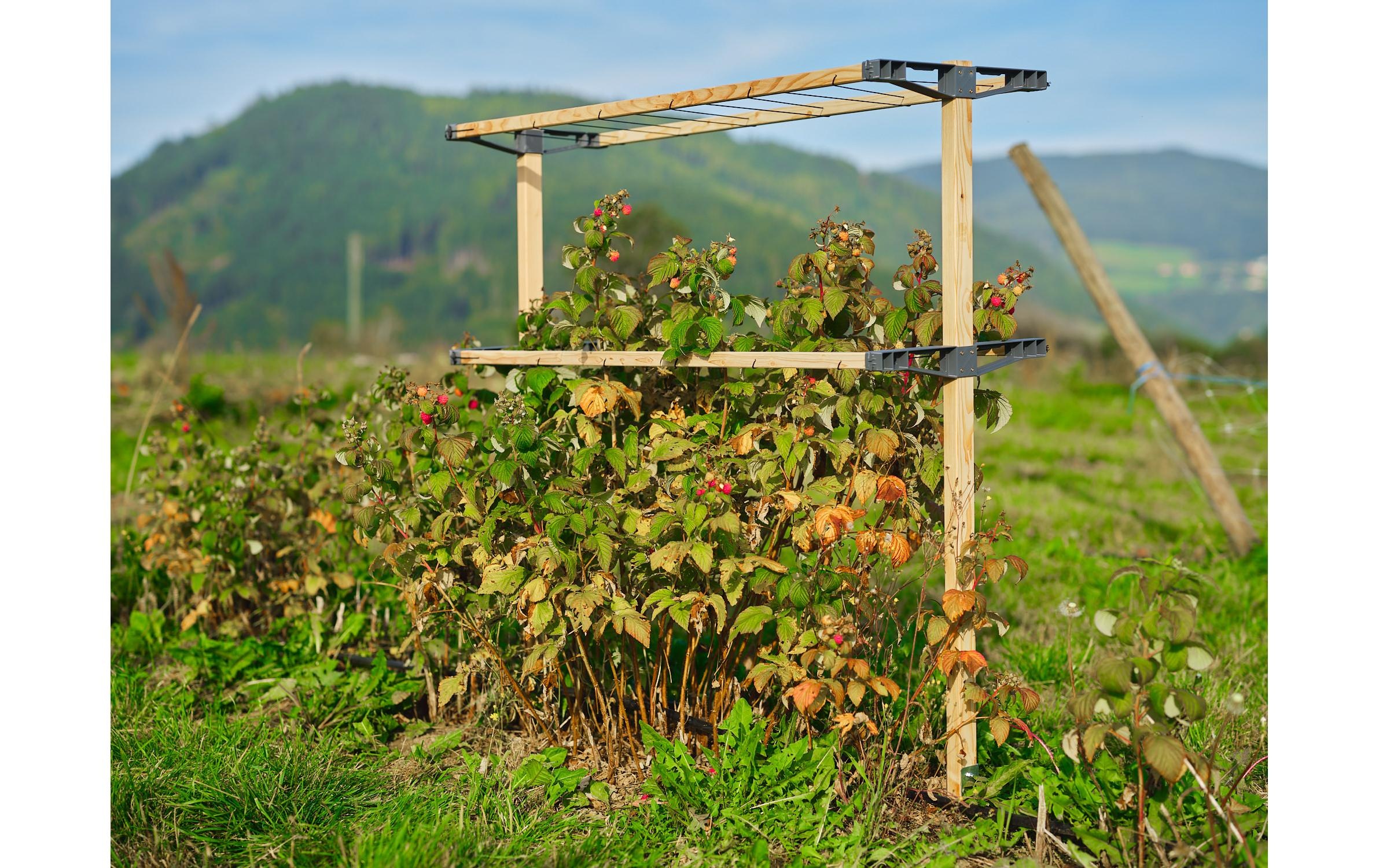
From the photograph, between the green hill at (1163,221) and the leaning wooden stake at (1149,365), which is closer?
the leaning wooden stake at (1149,365)

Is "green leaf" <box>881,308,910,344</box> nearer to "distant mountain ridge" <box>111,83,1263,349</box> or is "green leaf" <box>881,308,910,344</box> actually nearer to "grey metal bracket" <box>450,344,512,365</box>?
"grey metal bracket" <box>450,344,512,365</box>

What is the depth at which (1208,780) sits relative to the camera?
77.3 inches

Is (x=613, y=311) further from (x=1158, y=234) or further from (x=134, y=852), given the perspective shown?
(x=1158, y=234)

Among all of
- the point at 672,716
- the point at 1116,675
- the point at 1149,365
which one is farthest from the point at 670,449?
the point at 1149,365

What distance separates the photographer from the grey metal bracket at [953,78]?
2254 mm

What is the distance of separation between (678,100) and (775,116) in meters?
0.42

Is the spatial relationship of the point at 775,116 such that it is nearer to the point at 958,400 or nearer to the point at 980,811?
the point at 958,400

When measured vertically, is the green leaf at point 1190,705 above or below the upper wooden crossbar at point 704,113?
below

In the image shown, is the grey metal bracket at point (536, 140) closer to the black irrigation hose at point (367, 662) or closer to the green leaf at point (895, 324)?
the green leaf at point (895, 324)

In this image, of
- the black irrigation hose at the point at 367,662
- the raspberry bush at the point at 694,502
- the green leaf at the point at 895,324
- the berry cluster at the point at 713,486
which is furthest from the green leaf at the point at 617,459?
the black irrigation hose at the point at 367,662

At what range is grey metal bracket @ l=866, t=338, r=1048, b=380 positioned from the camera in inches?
92.1

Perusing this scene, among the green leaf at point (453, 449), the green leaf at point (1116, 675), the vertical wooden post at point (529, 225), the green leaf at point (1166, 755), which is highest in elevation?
the vertical wooden post at point (529, 225)

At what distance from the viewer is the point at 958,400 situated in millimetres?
2428

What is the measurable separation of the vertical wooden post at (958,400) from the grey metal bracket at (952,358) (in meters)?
0.02
